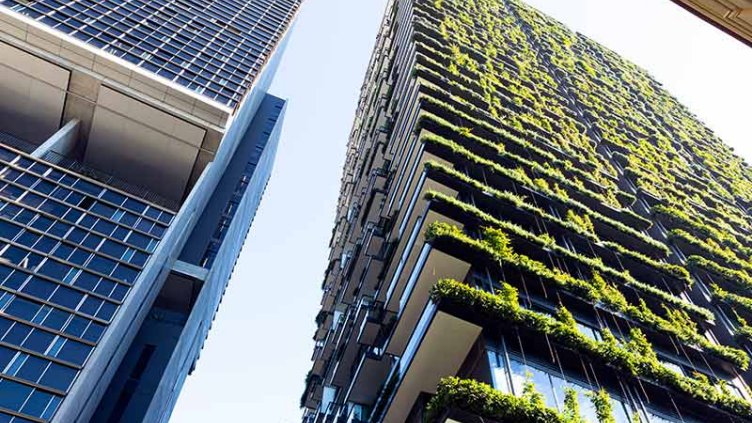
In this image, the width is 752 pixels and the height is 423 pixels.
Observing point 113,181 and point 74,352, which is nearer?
point 74,352

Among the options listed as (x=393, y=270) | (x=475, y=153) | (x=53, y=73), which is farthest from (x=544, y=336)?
(x=53, y=73)

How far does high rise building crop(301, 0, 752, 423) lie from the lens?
658 inches

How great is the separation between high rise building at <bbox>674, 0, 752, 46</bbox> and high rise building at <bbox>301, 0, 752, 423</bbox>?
9.79 m

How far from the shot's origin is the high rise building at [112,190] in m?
29.7

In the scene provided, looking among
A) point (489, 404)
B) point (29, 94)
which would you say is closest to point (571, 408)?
point (489, 404)

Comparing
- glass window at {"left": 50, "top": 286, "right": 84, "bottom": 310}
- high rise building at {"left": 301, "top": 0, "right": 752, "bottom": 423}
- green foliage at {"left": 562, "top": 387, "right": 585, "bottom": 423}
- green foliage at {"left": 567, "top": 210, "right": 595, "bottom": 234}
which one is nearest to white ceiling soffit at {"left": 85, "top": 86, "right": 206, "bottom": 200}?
high rise building at {"left": 301, "top": 0, "right": 752, "bottom": 423}

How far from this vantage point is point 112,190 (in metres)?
39.8

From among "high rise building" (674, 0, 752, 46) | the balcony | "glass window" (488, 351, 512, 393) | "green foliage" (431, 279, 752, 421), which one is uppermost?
"high rise building" (674, 0, 752, 46)

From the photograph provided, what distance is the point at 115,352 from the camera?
120 feet

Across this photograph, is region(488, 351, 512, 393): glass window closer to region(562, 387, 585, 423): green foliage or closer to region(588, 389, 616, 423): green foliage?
region(562, 387, 585, 423): green foliage

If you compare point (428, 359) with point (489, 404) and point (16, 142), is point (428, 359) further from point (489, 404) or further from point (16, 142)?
point (16, 142)

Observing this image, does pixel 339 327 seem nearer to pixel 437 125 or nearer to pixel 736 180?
pixel 437 125

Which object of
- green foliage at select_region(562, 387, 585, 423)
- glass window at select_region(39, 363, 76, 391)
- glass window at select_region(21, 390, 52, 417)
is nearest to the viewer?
green foliage at select_region(562, 387, 585, 423)

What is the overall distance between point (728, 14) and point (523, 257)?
550 inches
